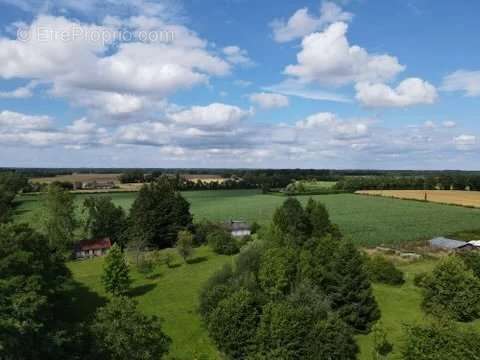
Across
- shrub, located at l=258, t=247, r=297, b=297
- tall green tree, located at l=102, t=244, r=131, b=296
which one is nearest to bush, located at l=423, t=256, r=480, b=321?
shrub, located at l=258, t=247, r=297, b=297

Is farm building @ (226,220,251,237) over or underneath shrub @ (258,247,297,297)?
underneath

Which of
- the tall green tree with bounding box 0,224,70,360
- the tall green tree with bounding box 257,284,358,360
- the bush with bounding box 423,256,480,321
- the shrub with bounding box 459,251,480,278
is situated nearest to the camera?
the tall green tree with bounding box 0,224,70,360

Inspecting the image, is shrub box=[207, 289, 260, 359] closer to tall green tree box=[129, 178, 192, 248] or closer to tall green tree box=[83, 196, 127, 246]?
tall green tree box=[129, 178, 192, 248]

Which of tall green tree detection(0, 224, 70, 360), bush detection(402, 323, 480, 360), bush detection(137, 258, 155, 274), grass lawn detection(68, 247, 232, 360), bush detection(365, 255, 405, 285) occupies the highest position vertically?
tall green tree detection(0, 224, 70, 360)

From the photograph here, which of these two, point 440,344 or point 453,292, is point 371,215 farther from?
point 440,344

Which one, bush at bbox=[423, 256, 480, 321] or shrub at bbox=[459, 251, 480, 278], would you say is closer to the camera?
bush at bbox=[423, 256, 480, 321]

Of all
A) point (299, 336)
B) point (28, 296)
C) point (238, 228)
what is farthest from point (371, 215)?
point (28, 296)

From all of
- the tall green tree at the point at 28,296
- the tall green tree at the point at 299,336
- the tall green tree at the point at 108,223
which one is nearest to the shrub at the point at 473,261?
the tall green tree at the point at 299,336

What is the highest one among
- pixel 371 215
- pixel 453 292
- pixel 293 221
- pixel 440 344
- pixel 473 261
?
pixel 293 221
